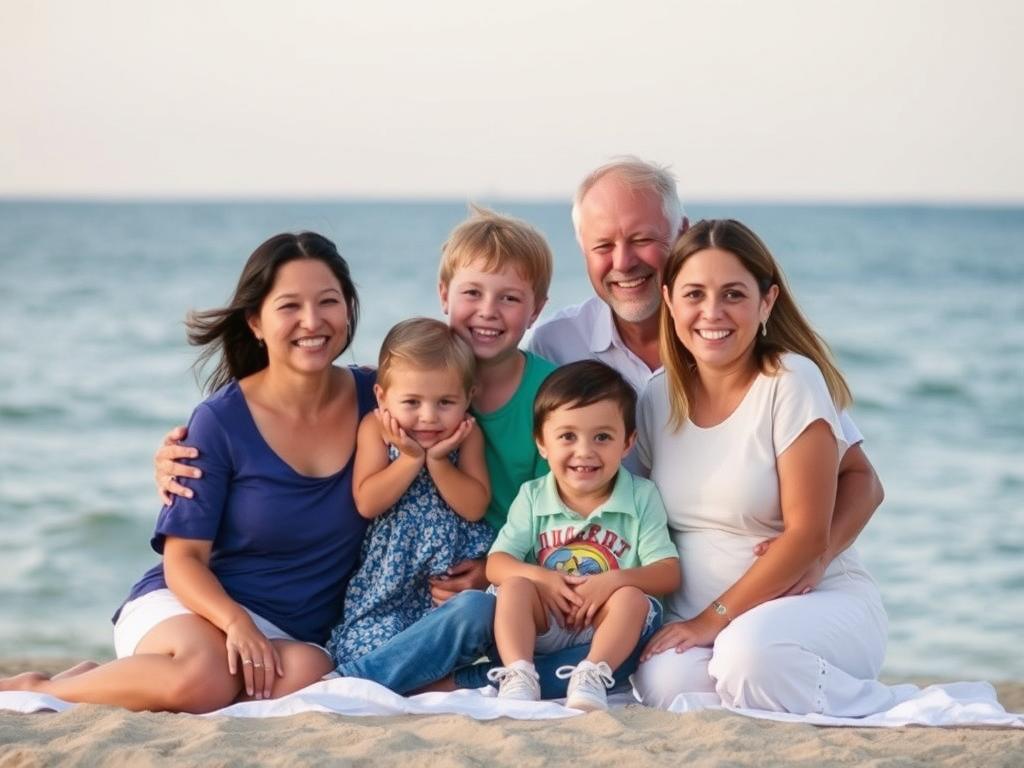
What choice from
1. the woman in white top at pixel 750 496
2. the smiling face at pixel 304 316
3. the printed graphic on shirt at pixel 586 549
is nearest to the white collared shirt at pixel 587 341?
the woman in white top at pixel 750 496

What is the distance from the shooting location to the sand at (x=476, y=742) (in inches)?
Answer: 136

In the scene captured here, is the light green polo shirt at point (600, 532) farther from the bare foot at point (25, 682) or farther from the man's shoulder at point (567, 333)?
the bare foot at point (25, 682)

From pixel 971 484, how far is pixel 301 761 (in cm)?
928

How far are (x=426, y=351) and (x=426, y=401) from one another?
159 mm

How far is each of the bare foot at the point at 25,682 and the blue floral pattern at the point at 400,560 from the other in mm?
922

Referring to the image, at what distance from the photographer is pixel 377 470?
14.4 feet

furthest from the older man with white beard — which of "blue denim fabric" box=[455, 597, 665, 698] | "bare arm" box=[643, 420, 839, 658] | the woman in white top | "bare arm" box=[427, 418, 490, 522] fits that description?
"blue denim fabric" box=[455, 597, 665, 698]

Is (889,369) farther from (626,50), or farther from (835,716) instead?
(835,716)

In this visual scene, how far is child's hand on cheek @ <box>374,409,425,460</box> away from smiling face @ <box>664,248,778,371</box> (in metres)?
0.91

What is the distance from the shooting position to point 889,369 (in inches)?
672

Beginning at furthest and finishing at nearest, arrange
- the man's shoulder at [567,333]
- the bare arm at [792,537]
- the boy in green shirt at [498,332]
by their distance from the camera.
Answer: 1. the man's shoulder at [567,333]
2. the boy in green shirt at [498,332]
3. the bare arm at [792,537]

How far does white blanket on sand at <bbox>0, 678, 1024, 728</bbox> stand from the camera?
393 centimetres

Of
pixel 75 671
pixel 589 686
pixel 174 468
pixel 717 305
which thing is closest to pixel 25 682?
pixel 75 671

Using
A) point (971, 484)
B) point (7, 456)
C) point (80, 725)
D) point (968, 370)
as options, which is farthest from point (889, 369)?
point (80, 725)
